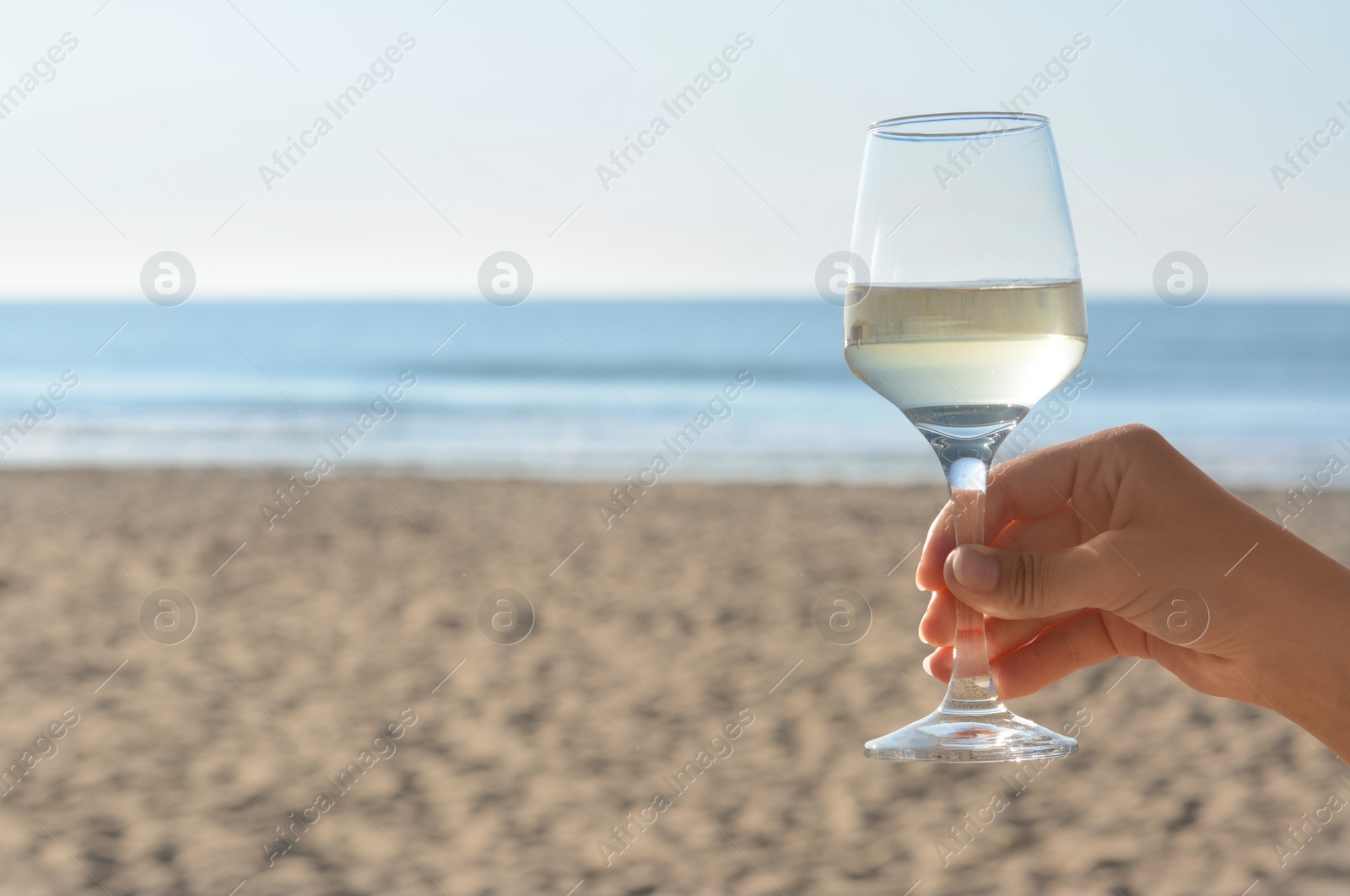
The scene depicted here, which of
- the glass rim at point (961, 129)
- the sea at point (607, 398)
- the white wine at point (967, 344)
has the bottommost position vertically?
the sea at point (607, 398)

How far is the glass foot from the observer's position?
1.22m

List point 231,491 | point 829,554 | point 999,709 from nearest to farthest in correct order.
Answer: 1. point 999,709
2. point 829,554
3. point 231,491

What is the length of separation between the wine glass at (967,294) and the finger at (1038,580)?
4 cm

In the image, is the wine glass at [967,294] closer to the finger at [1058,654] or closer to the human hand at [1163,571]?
the human hand at [1163,571]

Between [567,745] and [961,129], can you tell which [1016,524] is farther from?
[567,745]

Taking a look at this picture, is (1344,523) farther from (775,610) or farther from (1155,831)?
(1155,831)

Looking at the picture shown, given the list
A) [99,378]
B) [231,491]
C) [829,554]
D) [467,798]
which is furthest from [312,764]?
[99,378]

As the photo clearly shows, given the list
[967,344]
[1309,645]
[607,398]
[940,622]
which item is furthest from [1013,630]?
[607,398]

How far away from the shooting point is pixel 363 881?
4340 millimetres

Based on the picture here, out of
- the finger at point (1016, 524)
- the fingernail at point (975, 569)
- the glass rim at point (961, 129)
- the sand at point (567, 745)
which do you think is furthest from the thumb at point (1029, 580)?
the sand at point (567, 745)

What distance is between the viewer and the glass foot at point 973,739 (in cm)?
122

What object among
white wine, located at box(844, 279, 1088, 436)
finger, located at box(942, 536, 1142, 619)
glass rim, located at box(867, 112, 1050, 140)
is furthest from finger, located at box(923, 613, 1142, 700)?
glass rim, located at box(867, 112, 1050, 140)

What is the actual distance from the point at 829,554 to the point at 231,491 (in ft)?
19.5

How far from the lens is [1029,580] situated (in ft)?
4.49
